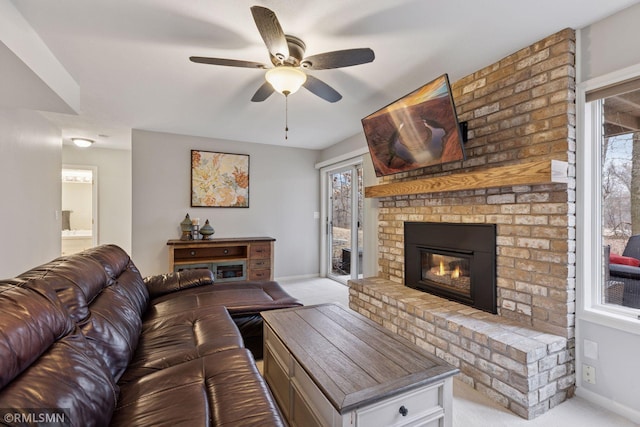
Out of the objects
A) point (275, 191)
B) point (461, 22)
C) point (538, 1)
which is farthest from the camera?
point (275, 191)

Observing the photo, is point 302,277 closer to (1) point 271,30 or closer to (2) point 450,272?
(2) point 450,272

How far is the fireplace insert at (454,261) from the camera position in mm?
2371

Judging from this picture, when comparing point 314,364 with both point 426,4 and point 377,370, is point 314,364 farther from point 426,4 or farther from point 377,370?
point 426,4

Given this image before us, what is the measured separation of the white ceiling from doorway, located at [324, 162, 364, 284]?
1624mm

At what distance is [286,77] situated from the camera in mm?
1991

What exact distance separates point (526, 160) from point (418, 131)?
2.81 feet

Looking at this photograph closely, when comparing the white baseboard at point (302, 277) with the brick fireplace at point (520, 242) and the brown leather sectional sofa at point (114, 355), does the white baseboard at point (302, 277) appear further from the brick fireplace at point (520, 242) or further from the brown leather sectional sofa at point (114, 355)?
the brown leather sectional sofa at point (114, 355)

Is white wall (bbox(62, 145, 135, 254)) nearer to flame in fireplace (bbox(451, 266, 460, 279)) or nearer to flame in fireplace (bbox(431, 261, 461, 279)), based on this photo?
flame in fireplace (bbox(431, 261, 461, 279))

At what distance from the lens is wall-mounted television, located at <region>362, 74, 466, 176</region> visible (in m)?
2.27

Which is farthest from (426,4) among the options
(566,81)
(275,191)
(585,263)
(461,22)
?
(275,191)

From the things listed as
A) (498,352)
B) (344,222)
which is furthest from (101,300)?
(344,222)

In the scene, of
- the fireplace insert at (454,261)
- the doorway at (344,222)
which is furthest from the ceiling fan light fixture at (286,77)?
the doorway at (344,222)

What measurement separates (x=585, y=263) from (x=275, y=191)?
4.23 meters

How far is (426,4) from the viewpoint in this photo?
67.0 inches
